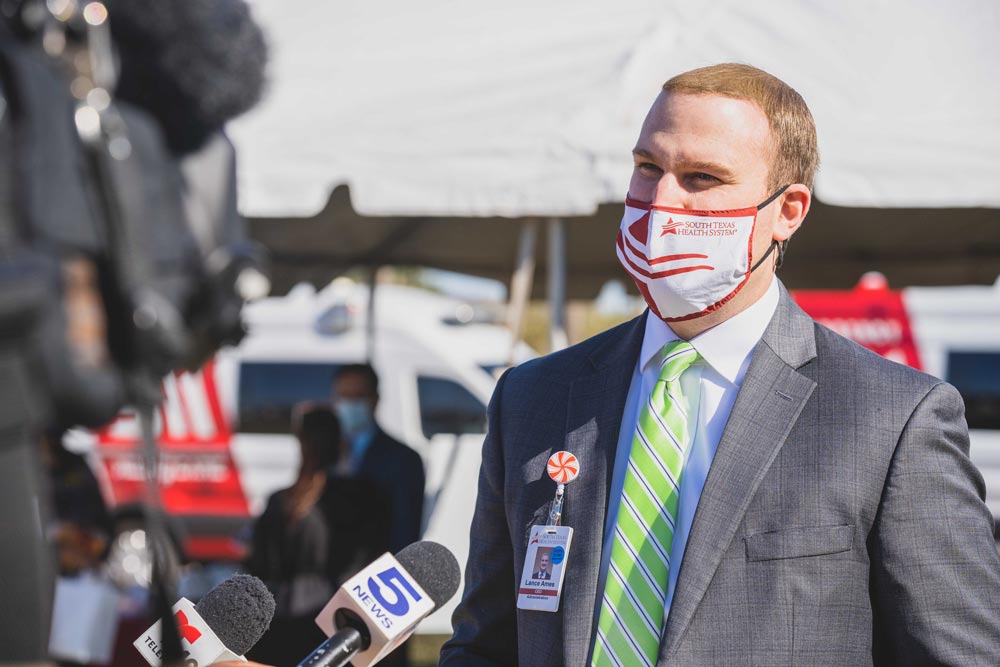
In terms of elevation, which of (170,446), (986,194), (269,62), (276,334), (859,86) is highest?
(269,62)

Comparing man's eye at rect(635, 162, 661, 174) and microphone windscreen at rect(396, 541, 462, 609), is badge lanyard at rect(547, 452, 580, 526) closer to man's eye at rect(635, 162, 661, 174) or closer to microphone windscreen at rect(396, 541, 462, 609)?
microphone windscreen at rect(396, 541, 462, 609)

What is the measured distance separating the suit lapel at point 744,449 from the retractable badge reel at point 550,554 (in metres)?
0.22

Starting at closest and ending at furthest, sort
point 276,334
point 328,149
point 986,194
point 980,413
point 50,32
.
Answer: point 50,32 < point 986,194 < point 328,149 < point 980,413 < point 276,334

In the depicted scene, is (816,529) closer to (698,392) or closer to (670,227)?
(698,392)

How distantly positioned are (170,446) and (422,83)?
816 cm

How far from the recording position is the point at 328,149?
15.2 ft

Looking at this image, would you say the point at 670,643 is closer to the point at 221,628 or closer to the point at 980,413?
the point at 221,628

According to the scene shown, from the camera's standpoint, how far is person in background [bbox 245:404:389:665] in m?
5.37

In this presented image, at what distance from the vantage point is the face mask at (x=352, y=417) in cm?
711

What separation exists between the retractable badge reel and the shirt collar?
270 millimetres

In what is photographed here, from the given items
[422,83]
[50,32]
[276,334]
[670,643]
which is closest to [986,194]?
[422,83]

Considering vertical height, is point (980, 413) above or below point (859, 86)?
below

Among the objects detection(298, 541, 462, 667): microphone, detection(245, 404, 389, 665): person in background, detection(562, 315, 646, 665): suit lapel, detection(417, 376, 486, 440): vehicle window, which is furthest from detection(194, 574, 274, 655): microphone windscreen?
detection(417, 376, 486, 440): vehicle window

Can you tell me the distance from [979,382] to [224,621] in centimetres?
1119
